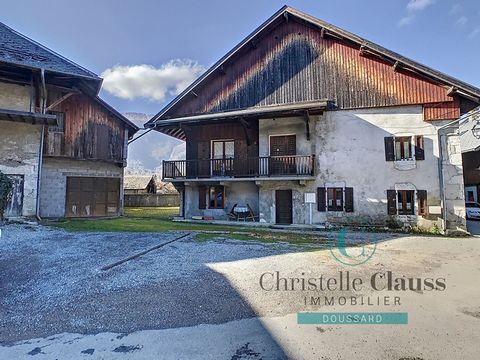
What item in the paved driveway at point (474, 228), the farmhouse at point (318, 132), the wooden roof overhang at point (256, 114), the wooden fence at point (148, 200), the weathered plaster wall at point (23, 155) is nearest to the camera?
the weathered plaster wall at point (23, 155)

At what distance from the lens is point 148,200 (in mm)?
33219

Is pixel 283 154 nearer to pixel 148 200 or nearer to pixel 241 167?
pixel 241 167

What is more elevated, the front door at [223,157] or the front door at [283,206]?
the front door at [223,157]

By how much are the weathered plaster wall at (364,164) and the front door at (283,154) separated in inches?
18.0

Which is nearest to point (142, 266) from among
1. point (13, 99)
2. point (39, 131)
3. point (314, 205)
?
point (314, 205)

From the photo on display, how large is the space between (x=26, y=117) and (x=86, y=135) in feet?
14.7

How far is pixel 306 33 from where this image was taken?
1588cm

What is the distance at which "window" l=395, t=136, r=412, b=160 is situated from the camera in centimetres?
1377

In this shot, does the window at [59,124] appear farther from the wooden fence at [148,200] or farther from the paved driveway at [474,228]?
the paved driveway at [474,228]

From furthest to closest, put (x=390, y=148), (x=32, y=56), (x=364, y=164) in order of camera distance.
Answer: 1. (x=364, y=164)
2. (x=390, y=148)
3. (x=32, y=56)

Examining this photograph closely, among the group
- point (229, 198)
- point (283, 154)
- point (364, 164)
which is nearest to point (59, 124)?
point (229, 198)

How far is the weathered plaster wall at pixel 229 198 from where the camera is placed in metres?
16.6
